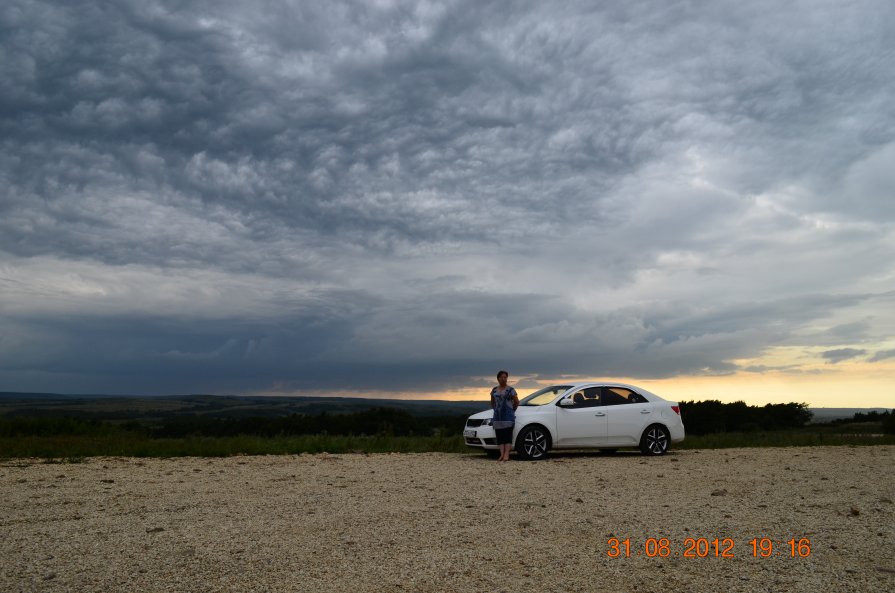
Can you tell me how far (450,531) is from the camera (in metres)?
6.98

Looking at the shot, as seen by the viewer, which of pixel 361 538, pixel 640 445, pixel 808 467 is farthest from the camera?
pixel 640 445

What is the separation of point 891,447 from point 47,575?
824 inches

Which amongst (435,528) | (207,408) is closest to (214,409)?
(207,408)

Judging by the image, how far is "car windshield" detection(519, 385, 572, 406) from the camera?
15250mm

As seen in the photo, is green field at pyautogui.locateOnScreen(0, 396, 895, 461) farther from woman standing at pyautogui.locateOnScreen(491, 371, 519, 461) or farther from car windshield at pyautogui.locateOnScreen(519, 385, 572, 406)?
woman standing at pyautogui.locateOnScreen(491, 371, 519, 461)

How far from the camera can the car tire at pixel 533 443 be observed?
1452 cm

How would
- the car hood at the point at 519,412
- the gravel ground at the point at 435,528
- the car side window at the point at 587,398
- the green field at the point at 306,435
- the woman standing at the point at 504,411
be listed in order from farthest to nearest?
the green field at the point at 306,435
the car side window at the point at 587,398
the car hood at the point at 519,412
the woman standing at the point at 504,411
the gravel ground at the point at 435,528

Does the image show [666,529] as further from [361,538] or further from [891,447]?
[891,447]

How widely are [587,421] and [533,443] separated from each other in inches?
56.2

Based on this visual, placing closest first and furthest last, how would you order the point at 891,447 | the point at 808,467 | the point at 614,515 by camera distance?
the point at 614,515
the point at 808,467
the point at 891,447

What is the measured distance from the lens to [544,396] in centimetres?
1547

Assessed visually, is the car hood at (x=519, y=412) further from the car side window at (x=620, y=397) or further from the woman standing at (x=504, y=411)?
the car side window at (x=620, y=397)

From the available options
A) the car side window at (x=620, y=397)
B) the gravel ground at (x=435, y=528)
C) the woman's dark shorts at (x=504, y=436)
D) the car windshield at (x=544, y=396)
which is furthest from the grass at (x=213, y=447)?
the car side window at (x=620, y=397)

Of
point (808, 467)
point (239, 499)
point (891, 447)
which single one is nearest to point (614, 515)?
point (239, 499)
